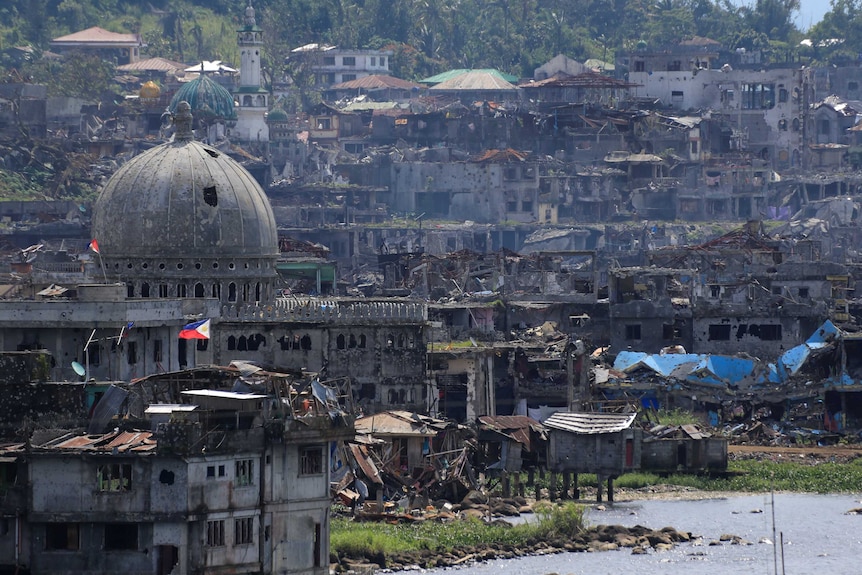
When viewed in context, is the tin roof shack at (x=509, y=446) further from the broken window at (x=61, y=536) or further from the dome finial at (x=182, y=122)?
the broken window at (x=61, y=536)

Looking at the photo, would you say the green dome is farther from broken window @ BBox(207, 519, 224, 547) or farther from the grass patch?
broken window @ BBox(207, 519, 224, 547)

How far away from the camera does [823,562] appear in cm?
6438

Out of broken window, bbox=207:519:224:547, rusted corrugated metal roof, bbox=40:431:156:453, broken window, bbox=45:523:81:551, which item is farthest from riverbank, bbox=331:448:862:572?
broken window, bbox=45:523:81:551

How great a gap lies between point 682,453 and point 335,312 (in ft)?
32.3

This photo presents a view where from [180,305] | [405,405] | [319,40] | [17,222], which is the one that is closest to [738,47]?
[319,40]

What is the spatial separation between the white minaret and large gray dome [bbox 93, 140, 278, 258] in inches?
2861

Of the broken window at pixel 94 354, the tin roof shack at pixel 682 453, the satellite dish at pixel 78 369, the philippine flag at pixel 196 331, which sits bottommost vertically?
the tin roof shack at pixel 682 453

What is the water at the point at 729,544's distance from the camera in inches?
2446

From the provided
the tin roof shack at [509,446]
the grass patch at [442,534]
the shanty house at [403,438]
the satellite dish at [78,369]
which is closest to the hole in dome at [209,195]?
the shanty house at [403,438]

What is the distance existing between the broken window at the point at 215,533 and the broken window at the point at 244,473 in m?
0.80

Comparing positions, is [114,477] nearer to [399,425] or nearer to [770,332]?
[399,425]

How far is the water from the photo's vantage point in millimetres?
62125

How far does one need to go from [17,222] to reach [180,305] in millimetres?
53258

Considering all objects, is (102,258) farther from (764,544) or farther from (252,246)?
(764,544)
